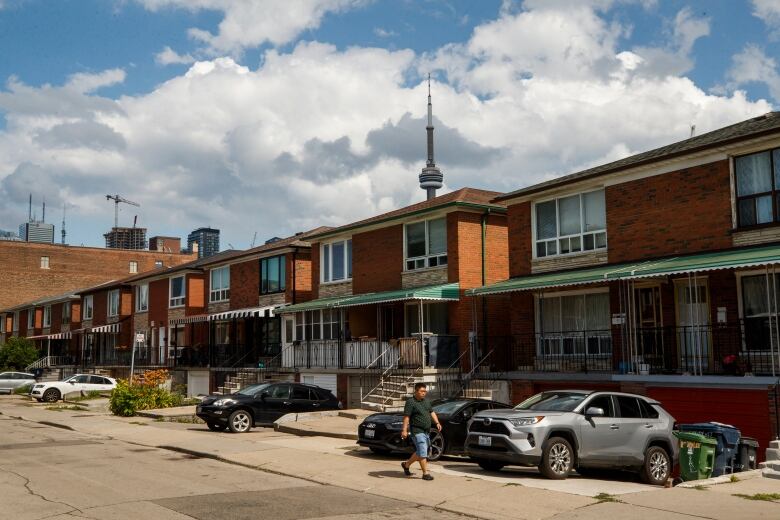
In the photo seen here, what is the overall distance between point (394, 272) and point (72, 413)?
1321 centimetres

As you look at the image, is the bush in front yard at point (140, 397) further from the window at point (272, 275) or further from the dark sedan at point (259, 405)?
the window at point (272, 275)

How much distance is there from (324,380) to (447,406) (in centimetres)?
1229

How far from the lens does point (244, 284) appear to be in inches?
1545

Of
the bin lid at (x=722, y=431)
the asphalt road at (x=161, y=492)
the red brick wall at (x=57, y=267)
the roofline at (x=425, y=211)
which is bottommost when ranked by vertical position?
the asphalt road at (x=161, y=492)

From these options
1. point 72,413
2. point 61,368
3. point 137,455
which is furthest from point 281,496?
point 61,368

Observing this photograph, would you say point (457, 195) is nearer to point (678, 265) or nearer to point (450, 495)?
point (678, 265)

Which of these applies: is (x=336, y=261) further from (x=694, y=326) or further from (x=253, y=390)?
(x=694, y=326)

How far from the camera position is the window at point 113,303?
173 feet

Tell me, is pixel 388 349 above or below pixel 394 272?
below

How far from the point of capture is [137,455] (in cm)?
1756

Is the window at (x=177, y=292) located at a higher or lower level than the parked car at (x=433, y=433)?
higher

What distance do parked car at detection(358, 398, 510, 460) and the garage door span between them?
37.6 ft

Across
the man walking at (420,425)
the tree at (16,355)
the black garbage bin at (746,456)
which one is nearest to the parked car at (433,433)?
the man walking at (420,425)

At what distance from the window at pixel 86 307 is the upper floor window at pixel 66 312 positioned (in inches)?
136
